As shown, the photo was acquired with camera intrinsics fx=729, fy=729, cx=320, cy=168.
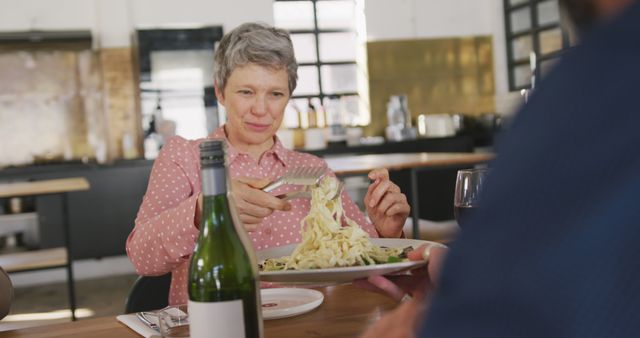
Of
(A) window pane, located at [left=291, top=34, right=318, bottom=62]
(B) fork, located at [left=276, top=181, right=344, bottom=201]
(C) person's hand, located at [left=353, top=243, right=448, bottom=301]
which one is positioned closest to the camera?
(C) person's hand, located at [left=353, top=243, right=448, bottom=301]

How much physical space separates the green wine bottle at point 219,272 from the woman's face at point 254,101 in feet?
3.61

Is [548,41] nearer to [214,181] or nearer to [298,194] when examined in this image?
[298,194]

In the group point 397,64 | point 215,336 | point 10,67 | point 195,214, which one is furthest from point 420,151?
point 215,336

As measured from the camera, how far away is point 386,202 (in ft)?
5.67

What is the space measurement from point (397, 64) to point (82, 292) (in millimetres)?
4380

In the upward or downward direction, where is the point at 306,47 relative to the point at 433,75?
upward

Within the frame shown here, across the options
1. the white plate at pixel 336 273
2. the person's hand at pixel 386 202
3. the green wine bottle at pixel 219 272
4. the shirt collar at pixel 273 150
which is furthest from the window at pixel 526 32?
the green wine bottle at pixel 219 272

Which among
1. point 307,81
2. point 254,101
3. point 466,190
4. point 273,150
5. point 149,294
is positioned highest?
point 307,81

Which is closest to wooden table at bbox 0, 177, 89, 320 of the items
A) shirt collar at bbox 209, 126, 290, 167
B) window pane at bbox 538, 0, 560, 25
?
shirt collar at bbox 209, 126, 290, 167

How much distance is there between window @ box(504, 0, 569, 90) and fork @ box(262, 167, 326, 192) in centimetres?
654

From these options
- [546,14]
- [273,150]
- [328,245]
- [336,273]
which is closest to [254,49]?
[273,150]

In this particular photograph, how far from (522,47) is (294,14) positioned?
8.97 feet

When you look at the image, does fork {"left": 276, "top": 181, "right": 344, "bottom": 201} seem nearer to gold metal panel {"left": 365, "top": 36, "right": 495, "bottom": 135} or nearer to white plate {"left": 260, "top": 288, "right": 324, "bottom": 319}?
white plate {"left": 260, "top": 288, "right": 324, "bottom": 319}

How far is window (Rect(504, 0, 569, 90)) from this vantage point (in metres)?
7.90
